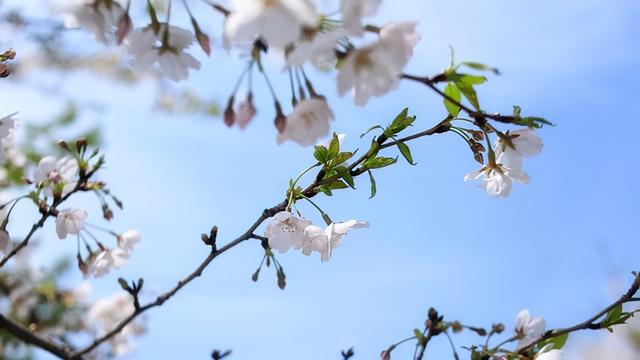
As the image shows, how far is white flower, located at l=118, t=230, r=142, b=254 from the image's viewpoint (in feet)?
5.92

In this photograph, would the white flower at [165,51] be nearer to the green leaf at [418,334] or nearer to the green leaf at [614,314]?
the green leaf at [418,334]

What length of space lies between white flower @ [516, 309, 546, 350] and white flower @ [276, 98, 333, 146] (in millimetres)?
762

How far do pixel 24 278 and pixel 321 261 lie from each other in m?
2.48

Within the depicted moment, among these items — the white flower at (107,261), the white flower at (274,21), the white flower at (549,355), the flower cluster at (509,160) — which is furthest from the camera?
the white flower at (107,261)

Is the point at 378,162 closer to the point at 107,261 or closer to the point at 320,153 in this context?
the point at 320,153

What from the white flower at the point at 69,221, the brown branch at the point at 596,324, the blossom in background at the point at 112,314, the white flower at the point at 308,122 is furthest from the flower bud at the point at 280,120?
the blossom in background at the point at 112,314

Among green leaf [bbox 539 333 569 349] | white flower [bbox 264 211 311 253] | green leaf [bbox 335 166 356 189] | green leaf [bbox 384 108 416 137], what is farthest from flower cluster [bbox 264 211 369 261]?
green leaf [bbox 539 333 569 349]

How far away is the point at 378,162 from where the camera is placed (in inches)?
50.4

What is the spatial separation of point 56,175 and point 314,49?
0.99m

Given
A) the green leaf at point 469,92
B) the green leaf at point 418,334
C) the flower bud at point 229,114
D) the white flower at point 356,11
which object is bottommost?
the green leaf at point 418,334

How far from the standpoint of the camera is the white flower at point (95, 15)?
813 millimetres

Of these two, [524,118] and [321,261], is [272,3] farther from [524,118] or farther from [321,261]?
[321,261]

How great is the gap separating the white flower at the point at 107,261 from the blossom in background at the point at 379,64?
1158 mm

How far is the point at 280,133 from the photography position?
0.84 m
